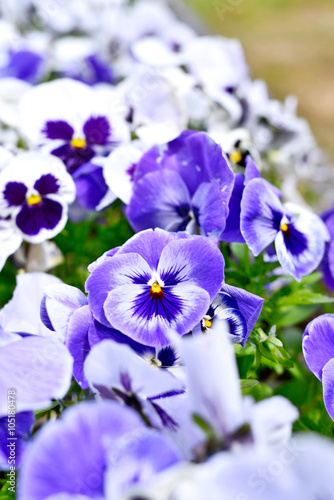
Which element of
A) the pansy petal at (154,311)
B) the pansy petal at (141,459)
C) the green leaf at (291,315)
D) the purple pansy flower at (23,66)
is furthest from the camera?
the purple pansy flower at (23,66)

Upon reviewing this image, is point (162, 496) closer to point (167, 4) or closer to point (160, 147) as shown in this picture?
point (160, 147)

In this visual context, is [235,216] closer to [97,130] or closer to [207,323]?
[207,323]

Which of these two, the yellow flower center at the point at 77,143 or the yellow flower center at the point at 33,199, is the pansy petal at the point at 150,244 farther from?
the yellow flower center at the point at 77,143

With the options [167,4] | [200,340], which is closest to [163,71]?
[200,340]

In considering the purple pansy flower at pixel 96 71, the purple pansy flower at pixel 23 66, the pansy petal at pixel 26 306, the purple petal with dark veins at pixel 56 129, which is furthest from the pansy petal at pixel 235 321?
the purple pansy flower at pixel 96 71

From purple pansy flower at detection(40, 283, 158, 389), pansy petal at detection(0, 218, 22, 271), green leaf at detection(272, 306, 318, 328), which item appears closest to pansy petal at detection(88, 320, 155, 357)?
purple pansy flower at detection(40, 283, 158, 389)

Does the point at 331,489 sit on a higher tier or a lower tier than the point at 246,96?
higher
